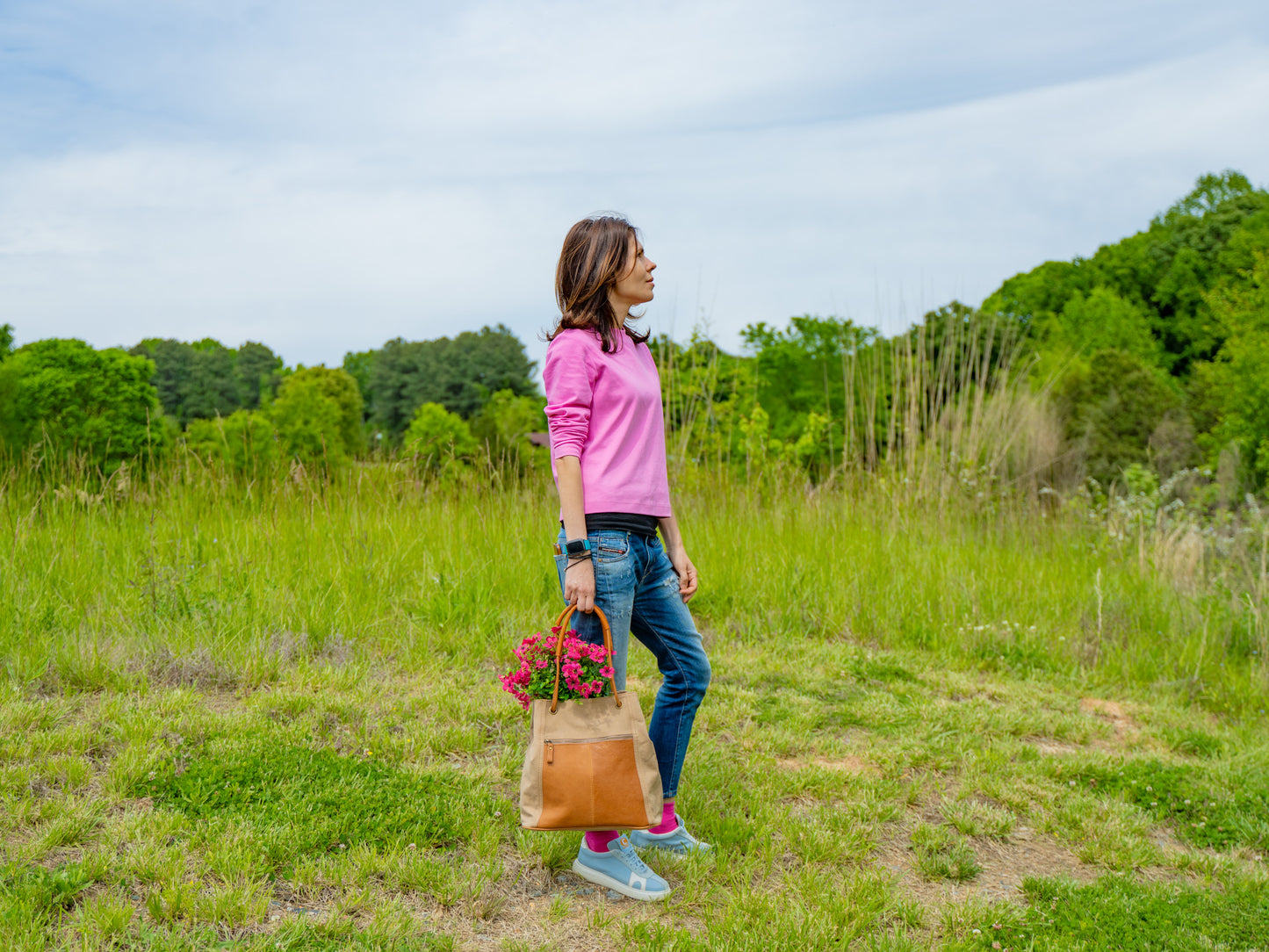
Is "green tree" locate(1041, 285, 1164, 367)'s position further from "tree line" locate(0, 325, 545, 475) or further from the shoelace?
the shoelace

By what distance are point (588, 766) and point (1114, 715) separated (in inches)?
136

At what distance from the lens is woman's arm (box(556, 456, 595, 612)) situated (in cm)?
213

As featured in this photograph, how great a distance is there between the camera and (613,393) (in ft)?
7.28

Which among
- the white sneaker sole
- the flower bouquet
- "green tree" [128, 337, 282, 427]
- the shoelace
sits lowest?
the white sneaker sole

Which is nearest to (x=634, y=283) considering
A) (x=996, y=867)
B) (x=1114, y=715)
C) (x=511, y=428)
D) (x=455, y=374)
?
(x=996, y=867)

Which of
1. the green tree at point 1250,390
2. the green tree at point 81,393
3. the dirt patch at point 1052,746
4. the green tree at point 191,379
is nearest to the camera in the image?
the dirt patch at point 1052,746

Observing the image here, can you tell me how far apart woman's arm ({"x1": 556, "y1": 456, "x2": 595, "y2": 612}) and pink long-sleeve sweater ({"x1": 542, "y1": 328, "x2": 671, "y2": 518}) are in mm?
25

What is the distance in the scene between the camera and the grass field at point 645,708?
231 centimetres

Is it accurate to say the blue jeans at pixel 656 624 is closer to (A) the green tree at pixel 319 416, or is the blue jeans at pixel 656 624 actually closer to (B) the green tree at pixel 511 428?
(B) the green tree at pixel 511 428

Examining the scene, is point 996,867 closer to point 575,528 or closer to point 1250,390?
point 575,528

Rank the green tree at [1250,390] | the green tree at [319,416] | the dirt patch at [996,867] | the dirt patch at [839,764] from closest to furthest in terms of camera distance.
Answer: the dirt patch at [996,867]
the dirt patch at [839,764]
the green tree at [319,416]
the green tree at [1250,390]

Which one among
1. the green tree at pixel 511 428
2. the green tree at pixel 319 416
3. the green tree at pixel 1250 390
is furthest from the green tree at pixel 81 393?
the green tree at pixel 1250 390

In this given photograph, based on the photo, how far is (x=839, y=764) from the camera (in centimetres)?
345

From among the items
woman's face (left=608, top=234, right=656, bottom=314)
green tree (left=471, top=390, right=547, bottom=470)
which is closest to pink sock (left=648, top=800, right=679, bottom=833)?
green tree (left=471, top=390, right=547, bottom=470)
